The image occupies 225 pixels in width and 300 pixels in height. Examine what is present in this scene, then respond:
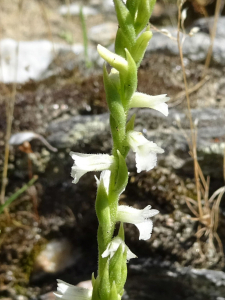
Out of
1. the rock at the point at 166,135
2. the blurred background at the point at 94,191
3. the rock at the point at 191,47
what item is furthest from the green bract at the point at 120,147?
the rock at the point at 191,47

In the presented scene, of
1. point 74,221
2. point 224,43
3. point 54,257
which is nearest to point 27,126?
point 74,221

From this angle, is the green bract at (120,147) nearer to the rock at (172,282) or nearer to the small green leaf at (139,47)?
the small green leaf at (139,47)

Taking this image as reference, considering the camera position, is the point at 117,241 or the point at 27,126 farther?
the point at 27,126

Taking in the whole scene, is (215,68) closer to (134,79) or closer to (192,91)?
(192,91)

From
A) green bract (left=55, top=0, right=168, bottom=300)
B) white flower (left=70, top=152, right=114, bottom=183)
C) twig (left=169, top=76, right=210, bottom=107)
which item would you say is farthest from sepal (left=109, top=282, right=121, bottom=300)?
twig (left=169, top=76, right=210, bottom=107)

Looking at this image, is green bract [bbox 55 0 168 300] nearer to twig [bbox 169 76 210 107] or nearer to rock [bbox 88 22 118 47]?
twig [bbox 169 76 210 107]

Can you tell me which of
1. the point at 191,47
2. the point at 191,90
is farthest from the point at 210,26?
the point at 191,90

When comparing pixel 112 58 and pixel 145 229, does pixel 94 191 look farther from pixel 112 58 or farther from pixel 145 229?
pixel 112 58
